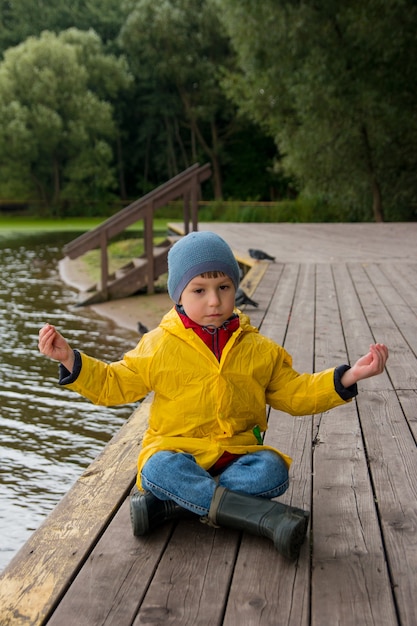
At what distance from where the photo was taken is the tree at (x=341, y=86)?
46.5 ft

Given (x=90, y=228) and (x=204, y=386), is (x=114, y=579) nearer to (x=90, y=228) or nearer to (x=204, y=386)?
(x=204, y=386)

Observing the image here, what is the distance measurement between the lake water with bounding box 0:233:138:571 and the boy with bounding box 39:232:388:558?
5.22 feet

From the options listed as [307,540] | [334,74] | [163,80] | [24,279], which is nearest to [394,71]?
[334,74]

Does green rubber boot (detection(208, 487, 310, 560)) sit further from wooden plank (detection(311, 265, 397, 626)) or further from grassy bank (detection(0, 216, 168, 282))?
grassy bank (detection(0, 216, 168, 282))

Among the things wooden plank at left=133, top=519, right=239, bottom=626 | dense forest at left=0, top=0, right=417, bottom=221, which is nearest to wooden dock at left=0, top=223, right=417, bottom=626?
wooden plank at left=133, top=519, right=239, bottom=626

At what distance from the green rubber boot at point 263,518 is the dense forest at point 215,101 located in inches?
495

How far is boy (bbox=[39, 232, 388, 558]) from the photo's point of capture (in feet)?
7.57

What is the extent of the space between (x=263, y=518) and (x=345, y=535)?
273mm

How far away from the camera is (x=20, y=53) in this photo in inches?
1099

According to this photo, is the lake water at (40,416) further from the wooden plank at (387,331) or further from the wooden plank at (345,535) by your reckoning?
the wooden plank at (387,331)

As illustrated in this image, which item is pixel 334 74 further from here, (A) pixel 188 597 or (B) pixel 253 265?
(A) pixel 188 597

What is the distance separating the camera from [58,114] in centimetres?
2809

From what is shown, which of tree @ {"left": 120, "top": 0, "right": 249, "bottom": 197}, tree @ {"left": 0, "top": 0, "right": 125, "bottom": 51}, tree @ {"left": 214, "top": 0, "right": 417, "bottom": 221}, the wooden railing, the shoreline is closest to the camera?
the shoreline

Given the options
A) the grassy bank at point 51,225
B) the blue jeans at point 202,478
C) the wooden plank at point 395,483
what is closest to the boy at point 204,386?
the blue jeans at point 202,478
